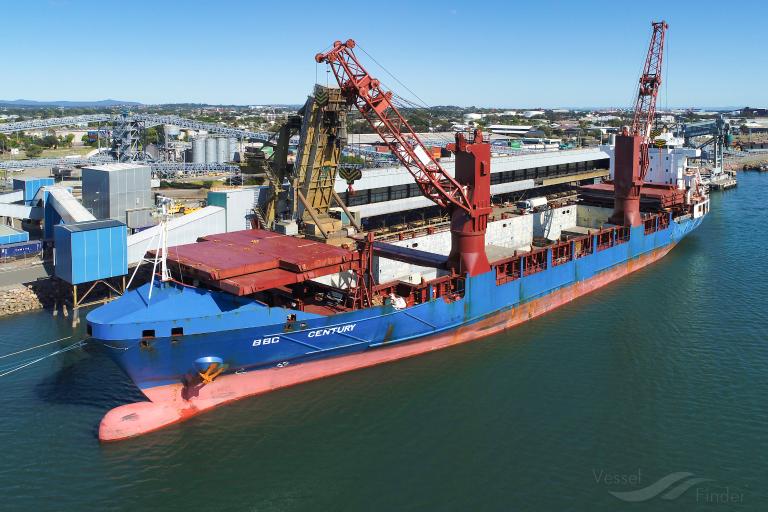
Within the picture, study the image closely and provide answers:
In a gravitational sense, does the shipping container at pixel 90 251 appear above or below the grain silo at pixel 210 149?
below

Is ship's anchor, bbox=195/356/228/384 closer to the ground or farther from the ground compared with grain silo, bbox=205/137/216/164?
closer to the ground

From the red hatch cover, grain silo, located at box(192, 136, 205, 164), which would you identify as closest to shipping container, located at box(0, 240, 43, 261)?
the red hatch cover

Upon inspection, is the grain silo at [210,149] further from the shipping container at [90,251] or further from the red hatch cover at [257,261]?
the red hatch cover at [257,261]

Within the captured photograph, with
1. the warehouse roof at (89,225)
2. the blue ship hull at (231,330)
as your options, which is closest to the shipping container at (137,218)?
the warehouse roof at (89,225)

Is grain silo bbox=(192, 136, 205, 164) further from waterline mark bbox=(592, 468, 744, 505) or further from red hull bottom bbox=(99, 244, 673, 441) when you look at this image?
waterline mark bbox=(592, 468, 744, 505)

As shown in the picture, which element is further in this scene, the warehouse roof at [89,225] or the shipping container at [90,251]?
Answer: the warehouse roof at [89,225]

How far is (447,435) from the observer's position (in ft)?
70.2

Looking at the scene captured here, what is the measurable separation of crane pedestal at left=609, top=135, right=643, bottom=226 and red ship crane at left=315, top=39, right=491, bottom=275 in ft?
62.9

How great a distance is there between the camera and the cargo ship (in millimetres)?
21516

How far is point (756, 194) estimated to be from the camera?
83.9m

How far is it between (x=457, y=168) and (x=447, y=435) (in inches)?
531

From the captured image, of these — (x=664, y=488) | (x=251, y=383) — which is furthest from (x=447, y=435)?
(x=251, y=383)

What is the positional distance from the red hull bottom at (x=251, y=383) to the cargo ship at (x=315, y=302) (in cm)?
5

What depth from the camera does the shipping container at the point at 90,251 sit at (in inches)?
1241
